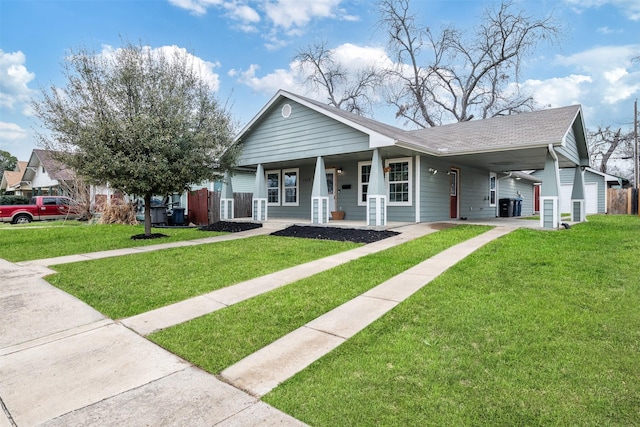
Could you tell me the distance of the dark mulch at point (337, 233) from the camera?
884cm

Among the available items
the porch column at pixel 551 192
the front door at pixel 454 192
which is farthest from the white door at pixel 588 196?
the porch column at pixel 551 192

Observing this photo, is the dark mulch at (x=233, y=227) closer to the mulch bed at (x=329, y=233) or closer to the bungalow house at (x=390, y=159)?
the mulch bed at (x=329, y=233)

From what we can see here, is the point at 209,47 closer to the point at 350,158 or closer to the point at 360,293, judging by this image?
the point at 350,158

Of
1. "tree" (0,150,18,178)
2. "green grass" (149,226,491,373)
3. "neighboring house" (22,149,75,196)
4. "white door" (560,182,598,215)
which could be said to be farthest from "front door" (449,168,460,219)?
"tree" (0,150,18,178)

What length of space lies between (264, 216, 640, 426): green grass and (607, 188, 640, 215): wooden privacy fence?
2023 cm

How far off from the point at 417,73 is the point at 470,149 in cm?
1994

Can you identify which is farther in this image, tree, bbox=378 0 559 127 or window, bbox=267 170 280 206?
tree, bbox=378 0 559 127

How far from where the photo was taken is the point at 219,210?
1548 cm

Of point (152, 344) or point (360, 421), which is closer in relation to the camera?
point (360, 421)

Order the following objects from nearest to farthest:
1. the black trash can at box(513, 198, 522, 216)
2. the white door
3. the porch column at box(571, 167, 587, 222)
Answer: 1. the porch column at box(571, 167, 587, 222)
2. the black trash can at box(513, 198, 522, 216)
3. the white door

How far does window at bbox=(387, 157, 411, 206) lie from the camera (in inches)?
448

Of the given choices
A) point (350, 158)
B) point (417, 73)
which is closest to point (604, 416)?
point (350, 158)

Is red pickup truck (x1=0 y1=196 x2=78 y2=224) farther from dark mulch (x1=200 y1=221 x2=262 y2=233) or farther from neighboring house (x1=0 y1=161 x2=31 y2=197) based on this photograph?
neighboring house (x1=0 y1=161 x2=31 y2=197)

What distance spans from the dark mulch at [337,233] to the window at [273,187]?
4563 millimetres
